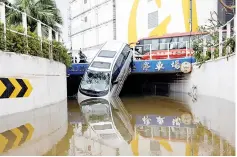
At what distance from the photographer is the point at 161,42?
20828 millimetres

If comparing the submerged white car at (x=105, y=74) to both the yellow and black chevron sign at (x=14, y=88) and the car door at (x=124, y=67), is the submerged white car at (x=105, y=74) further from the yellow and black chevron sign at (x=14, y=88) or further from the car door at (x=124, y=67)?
the yellow and black chevron sign at (x=14, y=88)

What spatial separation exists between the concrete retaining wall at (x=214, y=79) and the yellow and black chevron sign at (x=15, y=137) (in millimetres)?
6207

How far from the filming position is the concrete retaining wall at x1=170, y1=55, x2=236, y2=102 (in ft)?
33.4

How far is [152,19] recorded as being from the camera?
1088 inches

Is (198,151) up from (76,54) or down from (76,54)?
down

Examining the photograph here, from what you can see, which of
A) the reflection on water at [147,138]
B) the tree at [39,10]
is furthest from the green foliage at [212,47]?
the tree at [39,10]

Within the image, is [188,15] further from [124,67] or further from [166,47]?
[124,67]

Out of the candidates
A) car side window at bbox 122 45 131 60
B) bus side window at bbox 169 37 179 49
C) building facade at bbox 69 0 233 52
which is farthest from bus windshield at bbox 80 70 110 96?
→ building facade at bbox 69 0 233 52

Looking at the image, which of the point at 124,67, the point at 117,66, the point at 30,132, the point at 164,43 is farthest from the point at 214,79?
the point at 30,132

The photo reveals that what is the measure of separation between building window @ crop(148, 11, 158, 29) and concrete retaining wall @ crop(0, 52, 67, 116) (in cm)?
1588

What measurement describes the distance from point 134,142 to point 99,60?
12640mm

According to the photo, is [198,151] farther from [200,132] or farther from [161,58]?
[161,58]

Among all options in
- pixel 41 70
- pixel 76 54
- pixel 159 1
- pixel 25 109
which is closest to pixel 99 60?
pixel 76 54

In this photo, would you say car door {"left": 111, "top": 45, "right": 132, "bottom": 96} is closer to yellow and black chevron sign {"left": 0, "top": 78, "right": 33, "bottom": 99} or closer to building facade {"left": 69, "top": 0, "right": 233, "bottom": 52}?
building facade {"left": 69, "top": 0, "right": 233, "bottom": 52}
